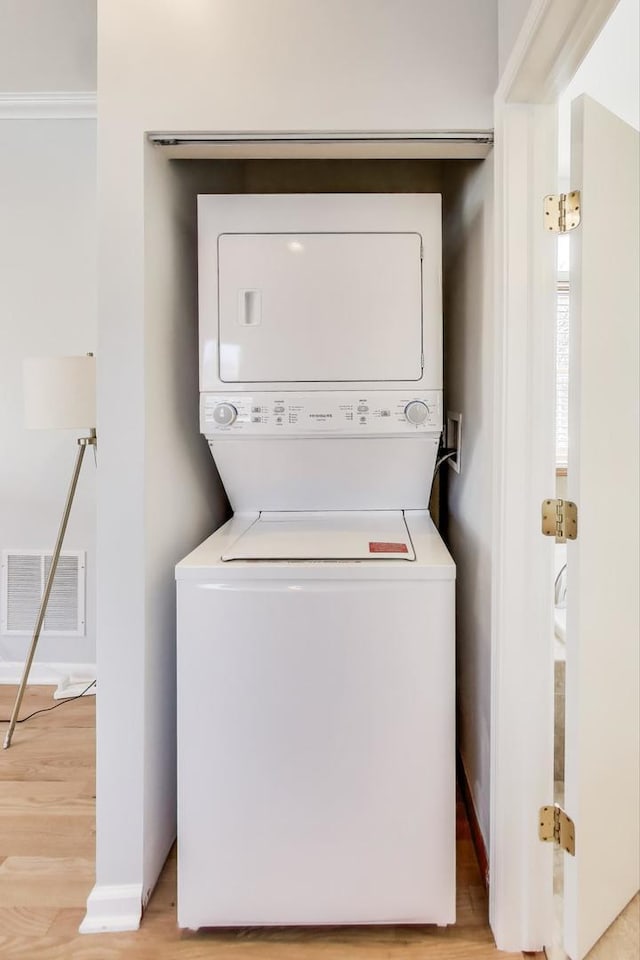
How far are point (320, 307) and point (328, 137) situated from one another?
0.42m

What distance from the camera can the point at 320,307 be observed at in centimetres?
171

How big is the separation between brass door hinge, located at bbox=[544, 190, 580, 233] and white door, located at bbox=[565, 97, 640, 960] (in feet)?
0.07

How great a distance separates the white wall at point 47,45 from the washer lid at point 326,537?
6.31ft

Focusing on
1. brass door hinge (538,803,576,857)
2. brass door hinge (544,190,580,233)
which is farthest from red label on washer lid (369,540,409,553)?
brass door hinge (544,190,580,233)

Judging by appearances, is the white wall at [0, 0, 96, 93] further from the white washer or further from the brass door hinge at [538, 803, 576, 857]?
the brass door hinge at [538, 803, 576, 857]

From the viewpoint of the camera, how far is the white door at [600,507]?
1.33 meters

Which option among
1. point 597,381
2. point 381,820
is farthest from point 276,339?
point 381,820

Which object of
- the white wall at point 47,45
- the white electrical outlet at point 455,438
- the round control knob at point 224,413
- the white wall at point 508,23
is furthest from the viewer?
the white wall at point 47,45

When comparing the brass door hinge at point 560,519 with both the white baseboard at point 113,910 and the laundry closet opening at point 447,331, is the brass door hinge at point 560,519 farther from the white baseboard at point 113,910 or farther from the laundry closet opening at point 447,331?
the white baseboard at point 113,910

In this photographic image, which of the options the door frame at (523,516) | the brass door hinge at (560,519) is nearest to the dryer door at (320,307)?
the door frame at (523,516)

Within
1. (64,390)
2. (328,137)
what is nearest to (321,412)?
(328,137)

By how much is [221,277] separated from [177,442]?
0.49 m

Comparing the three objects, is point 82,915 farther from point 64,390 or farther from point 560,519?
point 64,390

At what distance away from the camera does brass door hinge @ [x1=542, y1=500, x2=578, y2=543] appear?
53.9 inches
